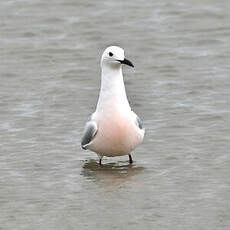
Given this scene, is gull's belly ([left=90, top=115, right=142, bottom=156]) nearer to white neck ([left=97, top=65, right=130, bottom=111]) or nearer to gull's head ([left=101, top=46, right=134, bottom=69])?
white neck ([left=97, top=65, right=130, bottom=111])

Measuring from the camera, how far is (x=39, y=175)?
12938 mm

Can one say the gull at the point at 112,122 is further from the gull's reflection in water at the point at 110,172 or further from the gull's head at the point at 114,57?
the gull's reflection in water at the point at 110,172

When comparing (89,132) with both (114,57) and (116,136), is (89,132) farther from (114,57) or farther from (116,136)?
(114,57)

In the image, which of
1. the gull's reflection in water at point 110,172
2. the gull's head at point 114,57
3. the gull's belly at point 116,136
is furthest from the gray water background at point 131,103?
the gull's head at point 114,57

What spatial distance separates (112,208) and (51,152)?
9.26 ft

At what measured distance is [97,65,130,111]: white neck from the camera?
1338 centimetres

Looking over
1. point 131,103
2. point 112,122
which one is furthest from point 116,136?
point 131,103

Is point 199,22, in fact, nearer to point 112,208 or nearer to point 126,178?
point 126,178

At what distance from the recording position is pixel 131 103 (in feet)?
54.9

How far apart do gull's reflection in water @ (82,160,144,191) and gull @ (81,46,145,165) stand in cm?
16

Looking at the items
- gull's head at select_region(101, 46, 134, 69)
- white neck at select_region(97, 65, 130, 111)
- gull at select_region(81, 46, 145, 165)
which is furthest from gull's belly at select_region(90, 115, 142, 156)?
gull's head at select_region(101, 46, 134, 69)

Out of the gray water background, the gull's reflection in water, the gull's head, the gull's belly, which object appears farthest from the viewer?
the gull's head

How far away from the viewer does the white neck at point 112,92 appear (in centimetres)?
1338

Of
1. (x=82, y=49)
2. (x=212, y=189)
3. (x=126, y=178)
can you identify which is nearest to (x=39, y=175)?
(x=126, y=178)
